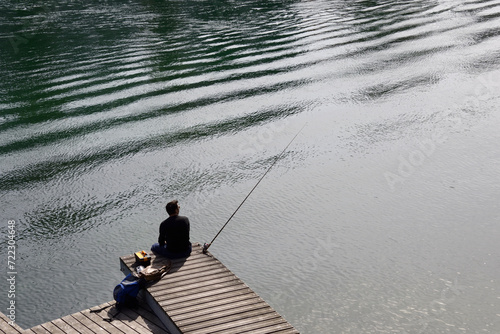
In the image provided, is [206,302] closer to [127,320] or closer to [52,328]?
[127,320]

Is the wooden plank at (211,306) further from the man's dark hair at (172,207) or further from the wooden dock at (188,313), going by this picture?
the man's dark hair at (172,207)

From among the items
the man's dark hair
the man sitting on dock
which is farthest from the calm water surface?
the man's dark hair

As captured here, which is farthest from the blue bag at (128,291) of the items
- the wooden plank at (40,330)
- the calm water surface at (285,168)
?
the calm water surface at (285,168)

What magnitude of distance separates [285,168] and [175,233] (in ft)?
17.2

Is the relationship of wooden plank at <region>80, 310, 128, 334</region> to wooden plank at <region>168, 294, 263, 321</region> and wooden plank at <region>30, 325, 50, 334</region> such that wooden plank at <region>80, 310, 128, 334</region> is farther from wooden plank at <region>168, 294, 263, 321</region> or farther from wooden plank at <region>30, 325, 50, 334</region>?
wooden plank at <region>168, 294, 263, 321</region>

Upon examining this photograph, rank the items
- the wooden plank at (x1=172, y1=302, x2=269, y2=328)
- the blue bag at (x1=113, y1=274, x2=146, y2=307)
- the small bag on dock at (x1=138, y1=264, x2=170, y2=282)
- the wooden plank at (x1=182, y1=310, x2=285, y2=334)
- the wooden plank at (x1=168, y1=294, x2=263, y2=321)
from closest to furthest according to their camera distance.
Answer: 1. the wooden plank at (x1=182, y1=310, x2=285, y2=334)
2. the wooden plank at (x1=172, y1=302, x2=269, y2=328)
3. the wooden plank at (x1=168, y1=294, x2=263, y2=321)
4. the blue bag at (x1=113, y1=274, x2=146, y2=307)
5. the small bag on dock at (x1=138, y1=264, x2=170, y2=282)

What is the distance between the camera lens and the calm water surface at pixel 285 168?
8.89 metres

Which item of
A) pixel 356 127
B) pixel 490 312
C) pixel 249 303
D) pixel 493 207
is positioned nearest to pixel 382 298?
pixel 490 312

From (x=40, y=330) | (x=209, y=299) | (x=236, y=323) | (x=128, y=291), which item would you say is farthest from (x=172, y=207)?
(x=40, y=330)

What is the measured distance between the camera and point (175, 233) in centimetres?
816

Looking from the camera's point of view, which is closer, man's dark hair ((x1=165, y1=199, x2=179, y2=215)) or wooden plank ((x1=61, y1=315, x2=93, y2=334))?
wooden plank ((x1=61, y1=315, x2=93, y2=334))

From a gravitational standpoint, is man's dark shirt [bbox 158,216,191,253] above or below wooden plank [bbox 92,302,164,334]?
above

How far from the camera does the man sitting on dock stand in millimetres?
8141

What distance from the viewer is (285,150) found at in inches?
545
